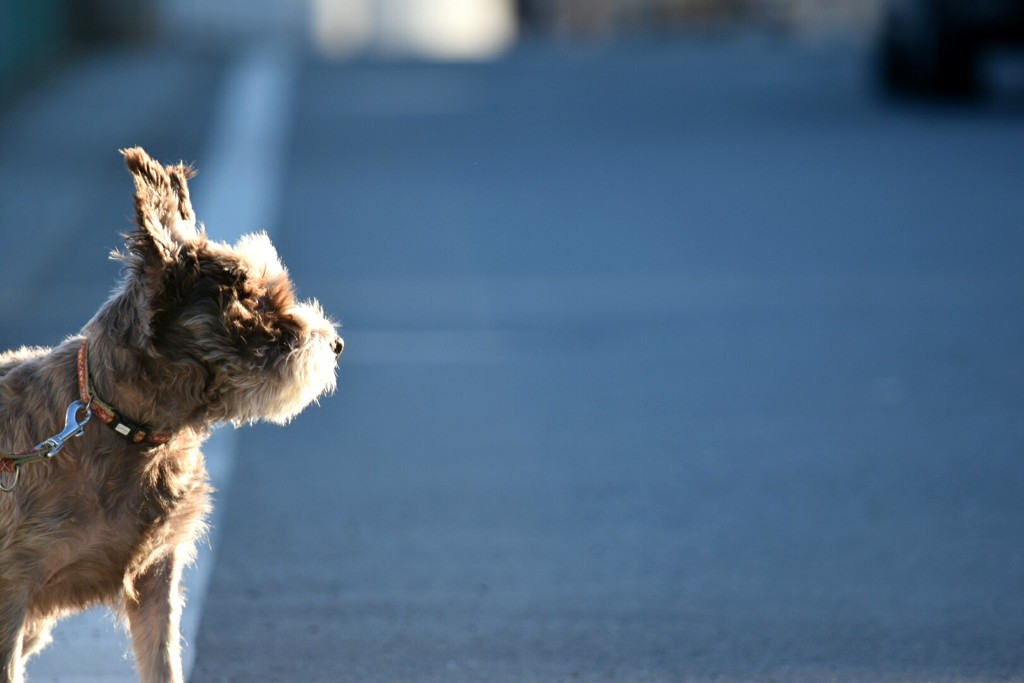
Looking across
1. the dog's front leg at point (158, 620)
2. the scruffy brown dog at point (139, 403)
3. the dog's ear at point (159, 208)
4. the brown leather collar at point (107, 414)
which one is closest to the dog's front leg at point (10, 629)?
the scruffy brown dog at point (139, 403)

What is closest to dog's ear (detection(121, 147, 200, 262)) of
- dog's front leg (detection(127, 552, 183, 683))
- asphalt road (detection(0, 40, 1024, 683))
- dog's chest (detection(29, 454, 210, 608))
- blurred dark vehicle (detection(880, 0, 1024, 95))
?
dog's chest (detection(29, 454, 210, 608))

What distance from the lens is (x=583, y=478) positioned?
7297mm

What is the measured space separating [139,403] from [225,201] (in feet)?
31.1

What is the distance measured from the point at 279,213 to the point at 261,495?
23.5ft

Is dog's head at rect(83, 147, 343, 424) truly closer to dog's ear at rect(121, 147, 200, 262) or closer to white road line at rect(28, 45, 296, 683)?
dog's ear at rect(121, 147, 200, 262)

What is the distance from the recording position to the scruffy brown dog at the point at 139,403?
4.09 meters

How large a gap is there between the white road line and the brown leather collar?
67cm

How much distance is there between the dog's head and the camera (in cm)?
412

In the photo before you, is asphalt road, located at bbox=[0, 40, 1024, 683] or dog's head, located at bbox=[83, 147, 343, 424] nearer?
dog's head, located at bbox=[83, 147, 343, 424]

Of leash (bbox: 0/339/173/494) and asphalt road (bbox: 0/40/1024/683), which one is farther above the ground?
leash (bbox: 0/339/173/494)

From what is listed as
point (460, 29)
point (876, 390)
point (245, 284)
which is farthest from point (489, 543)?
point (460, 29)

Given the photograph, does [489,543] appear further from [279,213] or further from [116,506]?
[279,213]

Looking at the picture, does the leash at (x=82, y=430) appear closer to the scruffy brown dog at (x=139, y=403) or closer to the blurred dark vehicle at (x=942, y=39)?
the scruffy brown dog at (x=139, y=403)

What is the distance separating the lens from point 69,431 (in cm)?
407
